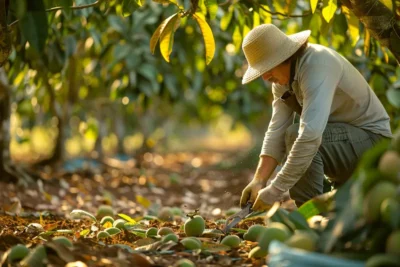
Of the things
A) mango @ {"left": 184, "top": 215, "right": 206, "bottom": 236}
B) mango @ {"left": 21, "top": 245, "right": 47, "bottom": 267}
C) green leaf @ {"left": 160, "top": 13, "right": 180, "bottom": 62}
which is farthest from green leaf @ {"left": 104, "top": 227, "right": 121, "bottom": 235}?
green leaf @ {"left": 160, "top": 13, "right": 180, "bottom": 62}

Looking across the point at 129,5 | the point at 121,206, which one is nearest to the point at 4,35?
the point at 129,5

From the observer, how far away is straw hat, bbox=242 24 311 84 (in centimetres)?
314

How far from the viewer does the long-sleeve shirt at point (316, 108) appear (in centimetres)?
297

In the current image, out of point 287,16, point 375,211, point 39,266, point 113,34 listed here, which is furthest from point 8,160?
point 375,211

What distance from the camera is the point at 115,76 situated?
691 centimetres

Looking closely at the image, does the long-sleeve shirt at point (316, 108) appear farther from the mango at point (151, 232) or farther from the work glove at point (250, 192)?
the mango at point (151, 232)

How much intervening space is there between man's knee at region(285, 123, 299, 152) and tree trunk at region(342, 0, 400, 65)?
57 centimetres

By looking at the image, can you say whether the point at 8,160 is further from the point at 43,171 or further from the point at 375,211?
the point at 375,211

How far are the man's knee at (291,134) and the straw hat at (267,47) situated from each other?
0.33 m

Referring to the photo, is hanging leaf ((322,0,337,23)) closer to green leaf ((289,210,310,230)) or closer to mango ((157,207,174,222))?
green leaf ((289,210,310,230))

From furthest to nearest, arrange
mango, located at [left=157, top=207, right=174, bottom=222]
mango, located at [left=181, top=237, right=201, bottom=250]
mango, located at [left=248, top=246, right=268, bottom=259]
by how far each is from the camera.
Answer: mango, located at [left=157, top=207, right=174, bottom=222], mango, located at [left=181, top=237, right=201, bottom=250], mango, located at [left=248, top=246, right=268, bottom=259]

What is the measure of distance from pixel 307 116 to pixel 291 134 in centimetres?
35

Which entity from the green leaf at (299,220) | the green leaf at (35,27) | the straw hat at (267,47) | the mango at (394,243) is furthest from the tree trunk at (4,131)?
the mango at (394,243)

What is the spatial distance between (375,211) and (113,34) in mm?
5829
